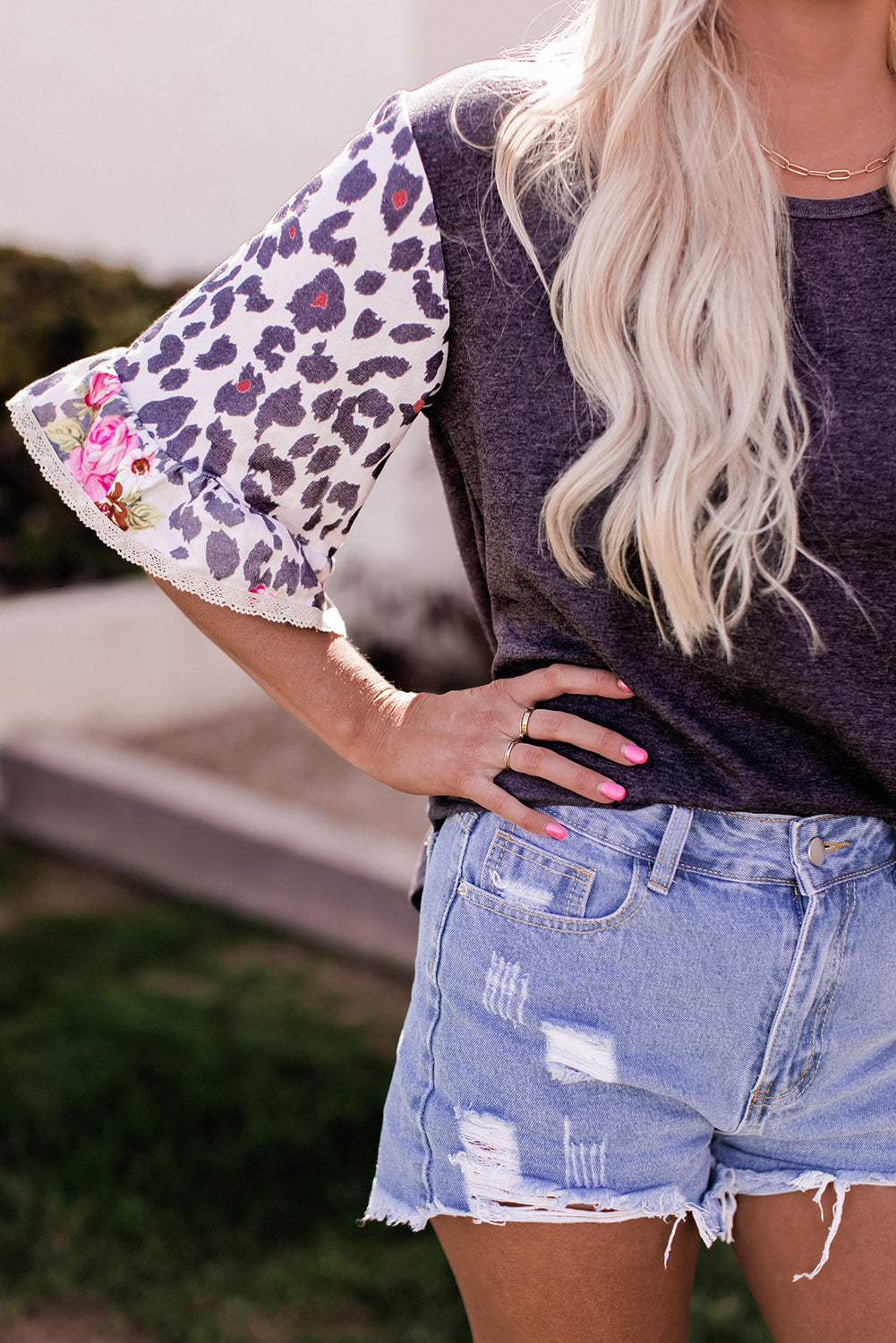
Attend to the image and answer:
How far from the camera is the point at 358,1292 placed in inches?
98.5

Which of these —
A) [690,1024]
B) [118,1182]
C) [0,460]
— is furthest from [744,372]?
[0,460]

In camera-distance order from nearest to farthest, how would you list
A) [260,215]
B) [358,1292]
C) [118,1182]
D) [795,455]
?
1. [795,455]
2. [358,1292]
3. [118,1182]
4. [260,215]

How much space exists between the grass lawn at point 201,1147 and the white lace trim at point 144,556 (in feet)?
5.43

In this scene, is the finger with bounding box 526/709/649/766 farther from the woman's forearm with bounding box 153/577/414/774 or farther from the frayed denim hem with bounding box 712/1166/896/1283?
the frayed denim hem with bounding box 712/1166/896/1283

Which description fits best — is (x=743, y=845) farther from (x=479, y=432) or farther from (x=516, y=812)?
A: (x=479, y=432)

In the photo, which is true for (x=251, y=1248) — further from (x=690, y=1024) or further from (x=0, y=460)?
(x=0, y=460)

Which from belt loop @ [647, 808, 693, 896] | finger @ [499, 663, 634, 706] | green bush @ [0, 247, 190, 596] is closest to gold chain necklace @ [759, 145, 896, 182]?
finger @ [499, 663, 634, 706]

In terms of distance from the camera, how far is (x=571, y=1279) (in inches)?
46.8

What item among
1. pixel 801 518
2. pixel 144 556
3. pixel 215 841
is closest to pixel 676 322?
pixel 801 518

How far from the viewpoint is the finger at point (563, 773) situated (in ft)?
3.84

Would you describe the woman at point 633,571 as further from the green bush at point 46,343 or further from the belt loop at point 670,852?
the green bush at point 46,343

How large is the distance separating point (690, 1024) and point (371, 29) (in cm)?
547

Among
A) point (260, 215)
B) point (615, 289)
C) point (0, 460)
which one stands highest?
point (615, 289)

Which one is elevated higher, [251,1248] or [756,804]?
[756,804]
